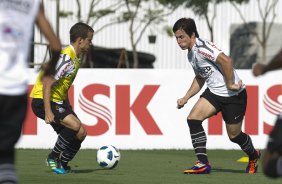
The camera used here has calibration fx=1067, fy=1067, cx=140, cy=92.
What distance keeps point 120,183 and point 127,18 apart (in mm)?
31544

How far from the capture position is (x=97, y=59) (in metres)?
41.2

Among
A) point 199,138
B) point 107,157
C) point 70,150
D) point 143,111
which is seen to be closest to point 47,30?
point 70,150

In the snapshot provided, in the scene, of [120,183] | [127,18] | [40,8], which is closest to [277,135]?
[40,8]

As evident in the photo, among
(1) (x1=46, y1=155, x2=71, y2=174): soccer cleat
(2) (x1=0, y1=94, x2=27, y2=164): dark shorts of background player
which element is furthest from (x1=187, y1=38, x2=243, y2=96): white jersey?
(2) (x1=0, y1=94, x2=27, y2=164): dark shorts of background player

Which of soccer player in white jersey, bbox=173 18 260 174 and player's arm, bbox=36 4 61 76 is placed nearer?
player's arm, bbox=36 4 61 76

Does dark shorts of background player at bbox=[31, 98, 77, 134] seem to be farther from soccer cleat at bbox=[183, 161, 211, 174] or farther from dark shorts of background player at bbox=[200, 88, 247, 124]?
dark shorts of background player at bbox=[200, 88, 247, 124]

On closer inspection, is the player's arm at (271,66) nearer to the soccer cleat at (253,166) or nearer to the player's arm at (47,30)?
the player's arm at (47,30)

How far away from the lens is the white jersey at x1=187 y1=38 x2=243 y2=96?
1380 centimetres

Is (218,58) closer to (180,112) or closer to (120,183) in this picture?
(120,183)

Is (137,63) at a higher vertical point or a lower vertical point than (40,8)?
lower

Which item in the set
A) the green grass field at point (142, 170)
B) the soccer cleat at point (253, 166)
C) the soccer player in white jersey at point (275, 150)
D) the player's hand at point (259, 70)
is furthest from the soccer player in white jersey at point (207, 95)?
the soccer player in white jersey at point (275, 150)

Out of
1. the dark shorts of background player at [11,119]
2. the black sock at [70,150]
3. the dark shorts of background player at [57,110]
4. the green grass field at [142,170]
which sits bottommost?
the green grass field at [142,170]

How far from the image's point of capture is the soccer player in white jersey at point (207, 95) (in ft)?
45.5

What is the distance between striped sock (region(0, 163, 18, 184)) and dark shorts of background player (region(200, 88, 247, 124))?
22.5 feet
